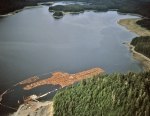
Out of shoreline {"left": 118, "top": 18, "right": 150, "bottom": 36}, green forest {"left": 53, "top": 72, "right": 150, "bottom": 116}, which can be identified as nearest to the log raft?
green forest {"left": 53, "top": 72, "right": 150, "bottom": 116}

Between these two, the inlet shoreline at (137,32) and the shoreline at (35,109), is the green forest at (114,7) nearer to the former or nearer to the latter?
the inlet shoreline at (137,32)

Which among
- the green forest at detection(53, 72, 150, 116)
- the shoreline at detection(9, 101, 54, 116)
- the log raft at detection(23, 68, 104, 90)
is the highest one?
the green forest at detection(53, 72, 150, 116)

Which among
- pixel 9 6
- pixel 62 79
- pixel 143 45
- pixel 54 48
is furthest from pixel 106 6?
pixel 62 79

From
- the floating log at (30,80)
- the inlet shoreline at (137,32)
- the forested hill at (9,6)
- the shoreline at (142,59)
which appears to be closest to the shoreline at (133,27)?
the inlet shoreline at (137,32)

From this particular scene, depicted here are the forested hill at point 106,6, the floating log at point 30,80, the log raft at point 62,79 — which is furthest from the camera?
the forested hill at point 106,6

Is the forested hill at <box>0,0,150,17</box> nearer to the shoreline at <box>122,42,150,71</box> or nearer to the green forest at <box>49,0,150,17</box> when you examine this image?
the green forest at <box>49,0,150,17</box>

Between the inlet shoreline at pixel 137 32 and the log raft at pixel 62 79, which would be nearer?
the log raft at pixel 62 79
